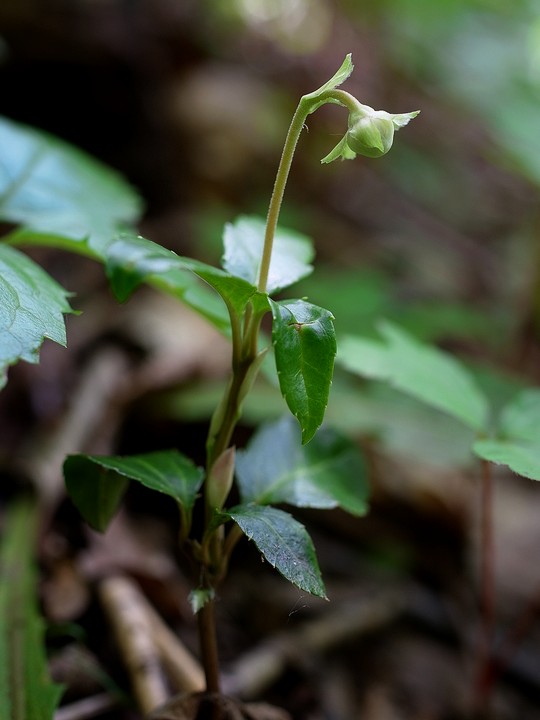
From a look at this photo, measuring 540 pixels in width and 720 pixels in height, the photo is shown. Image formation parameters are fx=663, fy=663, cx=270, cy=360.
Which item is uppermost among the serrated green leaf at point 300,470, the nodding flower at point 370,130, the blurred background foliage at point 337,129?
the blurred background foliage at point 337,129

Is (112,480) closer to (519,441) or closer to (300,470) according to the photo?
(300,470)

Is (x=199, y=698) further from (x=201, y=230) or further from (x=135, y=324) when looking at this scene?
(x=201, y=230)

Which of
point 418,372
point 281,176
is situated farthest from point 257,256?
point 418,372

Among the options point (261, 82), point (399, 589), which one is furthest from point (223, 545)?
point (261, 82)

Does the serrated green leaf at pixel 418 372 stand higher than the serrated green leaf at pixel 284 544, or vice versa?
the serrated green leaf at pixel 418 372

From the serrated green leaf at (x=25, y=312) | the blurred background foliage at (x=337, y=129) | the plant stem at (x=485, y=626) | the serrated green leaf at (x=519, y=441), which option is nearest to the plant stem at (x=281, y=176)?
the serrated green leaf at (x=25, y=312)

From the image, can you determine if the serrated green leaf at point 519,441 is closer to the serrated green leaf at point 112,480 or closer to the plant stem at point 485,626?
→ the plant stem at point 485,626
